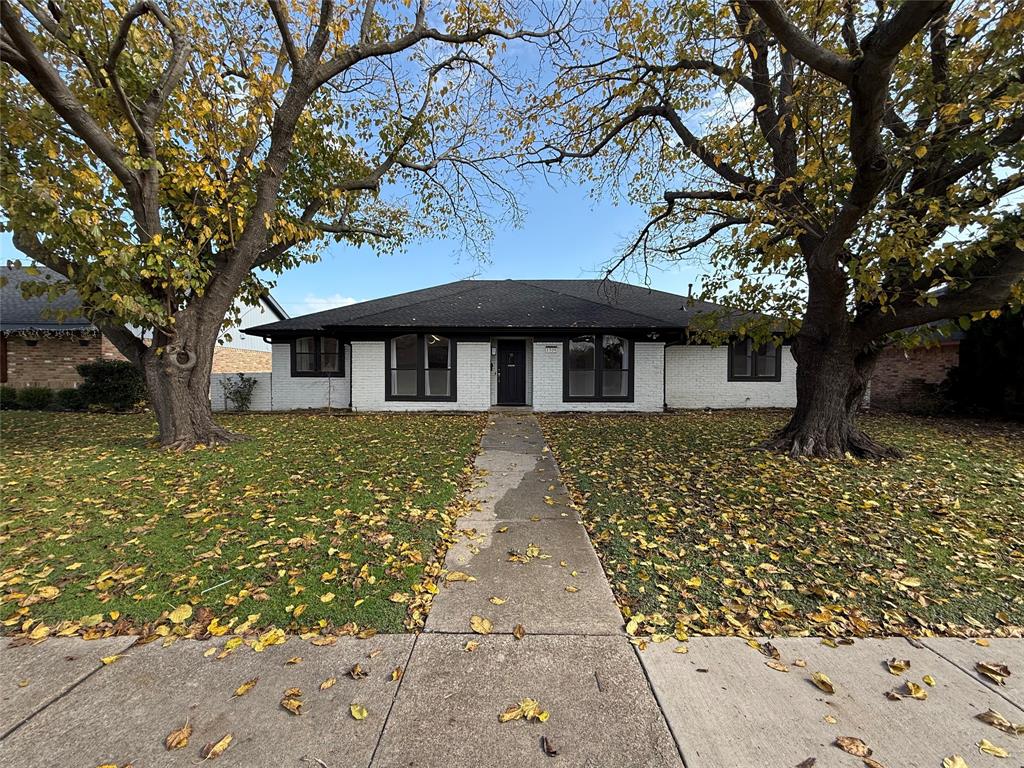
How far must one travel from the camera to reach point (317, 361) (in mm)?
13867

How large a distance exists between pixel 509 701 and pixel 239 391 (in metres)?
14.5

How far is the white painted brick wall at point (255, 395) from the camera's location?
44.5 feet

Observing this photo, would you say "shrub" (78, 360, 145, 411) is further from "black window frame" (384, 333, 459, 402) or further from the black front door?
the black front door

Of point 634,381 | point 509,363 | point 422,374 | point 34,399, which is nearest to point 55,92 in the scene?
point 422,374

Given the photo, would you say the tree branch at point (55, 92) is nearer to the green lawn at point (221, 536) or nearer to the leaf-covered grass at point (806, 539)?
the green lawn at point (221, 536)

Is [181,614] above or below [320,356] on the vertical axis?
below

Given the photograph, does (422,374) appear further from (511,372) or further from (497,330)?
(511,372)

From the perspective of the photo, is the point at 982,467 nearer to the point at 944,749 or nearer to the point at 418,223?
the point at 944,749

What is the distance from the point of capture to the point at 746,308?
24.8 feet

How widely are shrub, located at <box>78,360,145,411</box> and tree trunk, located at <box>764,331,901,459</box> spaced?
17165 millimetres

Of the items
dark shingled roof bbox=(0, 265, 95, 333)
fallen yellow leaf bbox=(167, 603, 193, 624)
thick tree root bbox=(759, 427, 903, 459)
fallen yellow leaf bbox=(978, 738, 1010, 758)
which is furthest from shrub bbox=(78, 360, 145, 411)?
fallen yellow leaf bbox=(978, 738, 1010, 758)

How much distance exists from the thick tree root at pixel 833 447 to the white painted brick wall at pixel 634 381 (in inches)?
229

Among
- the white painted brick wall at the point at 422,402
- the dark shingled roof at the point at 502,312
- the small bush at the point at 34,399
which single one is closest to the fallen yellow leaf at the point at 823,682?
the dark shingled roof at the point at 502,312

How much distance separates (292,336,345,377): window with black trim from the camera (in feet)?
45.3
